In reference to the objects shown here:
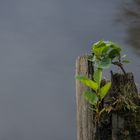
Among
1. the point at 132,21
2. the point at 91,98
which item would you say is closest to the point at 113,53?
the point at 91,98

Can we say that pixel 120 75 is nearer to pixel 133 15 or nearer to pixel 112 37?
pixel 112 37

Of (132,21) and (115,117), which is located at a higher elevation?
(132,21)

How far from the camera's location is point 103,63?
1.77m

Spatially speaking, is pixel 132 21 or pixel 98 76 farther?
pixel 132 21

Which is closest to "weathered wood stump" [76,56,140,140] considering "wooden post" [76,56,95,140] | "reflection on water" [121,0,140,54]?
"wooden post" [76,56,95,140]

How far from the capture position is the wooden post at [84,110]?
5.72 ft

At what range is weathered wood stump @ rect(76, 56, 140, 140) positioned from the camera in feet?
5.66

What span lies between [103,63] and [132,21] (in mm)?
7178

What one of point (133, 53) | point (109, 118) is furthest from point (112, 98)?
point (133, 53)

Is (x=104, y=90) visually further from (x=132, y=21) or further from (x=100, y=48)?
(x=132, y=21)

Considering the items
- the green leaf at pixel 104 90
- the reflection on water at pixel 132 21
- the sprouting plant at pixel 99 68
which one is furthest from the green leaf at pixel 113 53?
the reflection on water at pixel 132 21

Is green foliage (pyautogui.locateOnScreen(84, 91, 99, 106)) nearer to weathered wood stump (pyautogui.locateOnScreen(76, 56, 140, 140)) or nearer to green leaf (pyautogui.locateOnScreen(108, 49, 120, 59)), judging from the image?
weathered wood stump (pyautogui.locateOnScreen(76, 56, 140, 140))

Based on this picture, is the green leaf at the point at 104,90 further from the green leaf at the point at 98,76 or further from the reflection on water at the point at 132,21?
the reflection on water at the point at 132,21

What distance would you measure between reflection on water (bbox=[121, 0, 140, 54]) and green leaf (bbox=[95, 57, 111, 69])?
239 inches
